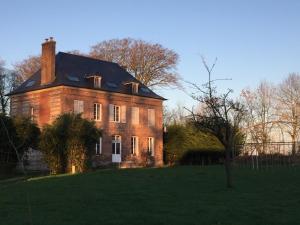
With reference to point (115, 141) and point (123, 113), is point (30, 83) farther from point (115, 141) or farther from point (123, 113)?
A: point (115, 141)

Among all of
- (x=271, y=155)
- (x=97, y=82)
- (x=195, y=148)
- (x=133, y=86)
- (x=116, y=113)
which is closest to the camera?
(x=271, y=155)

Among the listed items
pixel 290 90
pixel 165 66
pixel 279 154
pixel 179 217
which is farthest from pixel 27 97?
pixel 179 217

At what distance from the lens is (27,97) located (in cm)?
3775

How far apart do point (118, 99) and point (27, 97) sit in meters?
7.33

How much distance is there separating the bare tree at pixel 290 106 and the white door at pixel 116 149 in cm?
1394

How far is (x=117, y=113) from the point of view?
39.2 m

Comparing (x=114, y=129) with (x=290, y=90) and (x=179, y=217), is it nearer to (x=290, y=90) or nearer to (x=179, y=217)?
(x=290, y=90)

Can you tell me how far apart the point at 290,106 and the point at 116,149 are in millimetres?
16470

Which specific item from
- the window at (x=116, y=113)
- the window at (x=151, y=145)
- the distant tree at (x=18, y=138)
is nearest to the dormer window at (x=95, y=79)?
the window at (x=116, y=113)

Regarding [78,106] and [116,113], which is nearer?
[78,106]

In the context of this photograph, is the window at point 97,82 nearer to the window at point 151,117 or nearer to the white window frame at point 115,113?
the white window frame at point 115,113

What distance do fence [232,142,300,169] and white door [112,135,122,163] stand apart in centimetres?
1091

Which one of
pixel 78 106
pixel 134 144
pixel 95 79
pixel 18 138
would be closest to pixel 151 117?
pixel 134 144

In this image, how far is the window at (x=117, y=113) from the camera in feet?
126
